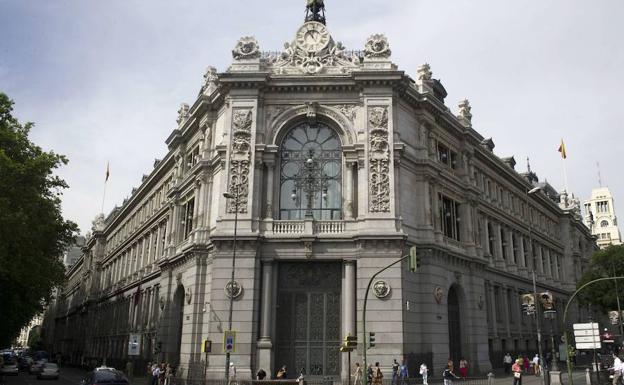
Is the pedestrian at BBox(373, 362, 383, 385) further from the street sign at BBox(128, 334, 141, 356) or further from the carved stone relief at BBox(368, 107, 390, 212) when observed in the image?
the street sign at BBox(128, 334, 141, 356)

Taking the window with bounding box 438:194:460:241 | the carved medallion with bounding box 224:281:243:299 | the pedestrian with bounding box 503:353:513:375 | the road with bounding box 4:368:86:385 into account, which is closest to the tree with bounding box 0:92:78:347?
the road with bounding box 4:368:86:385

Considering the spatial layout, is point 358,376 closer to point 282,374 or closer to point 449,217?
point 282,374

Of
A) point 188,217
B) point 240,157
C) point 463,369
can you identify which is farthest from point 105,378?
point 463,369

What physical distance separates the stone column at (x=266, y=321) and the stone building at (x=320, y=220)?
0.08 meters

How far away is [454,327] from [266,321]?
49.7 ft

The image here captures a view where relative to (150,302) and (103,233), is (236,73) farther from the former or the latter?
(103,233)

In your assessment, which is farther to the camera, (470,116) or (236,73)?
(470,116)

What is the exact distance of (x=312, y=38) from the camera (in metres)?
37.5

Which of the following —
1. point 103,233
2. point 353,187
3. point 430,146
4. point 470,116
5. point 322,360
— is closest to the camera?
point 322,360

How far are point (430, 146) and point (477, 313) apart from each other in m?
13.4

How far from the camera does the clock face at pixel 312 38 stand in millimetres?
37344

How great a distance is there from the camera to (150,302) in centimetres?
5144

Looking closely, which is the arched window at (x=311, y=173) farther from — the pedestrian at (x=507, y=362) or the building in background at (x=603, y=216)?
the building in background at (x=603, y=216)

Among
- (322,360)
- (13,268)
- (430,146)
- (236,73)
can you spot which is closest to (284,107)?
(236,73)
